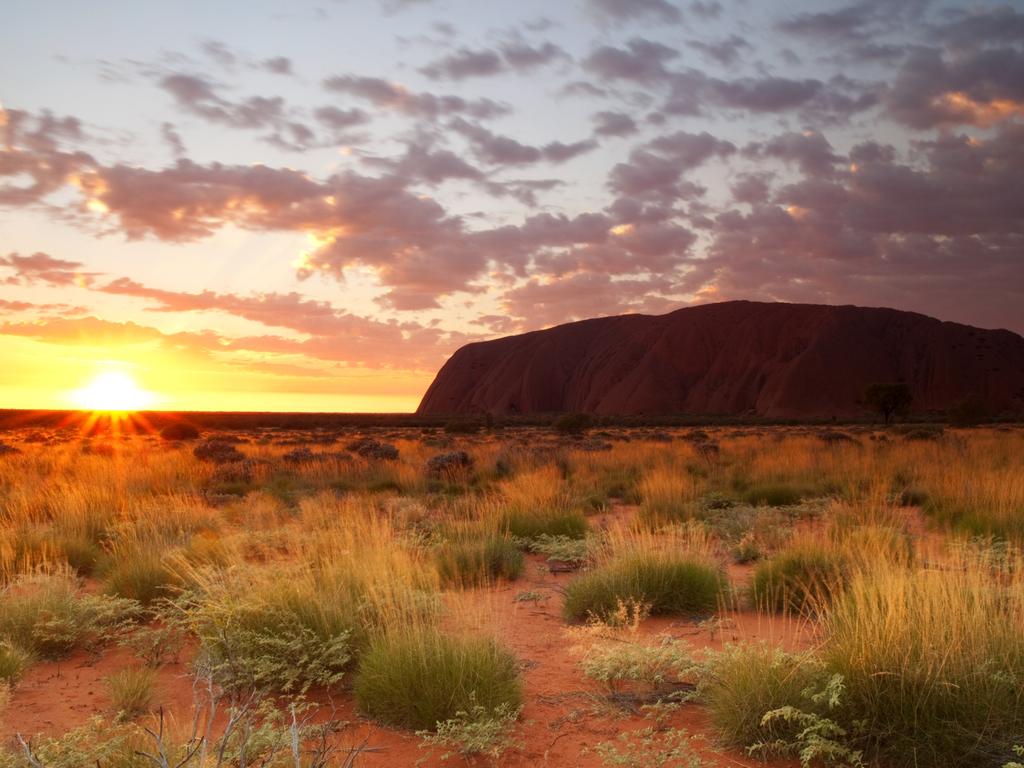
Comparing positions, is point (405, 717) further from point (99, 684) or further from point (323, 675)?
point (99, 684)

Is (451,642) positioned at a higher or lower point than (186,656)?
higher

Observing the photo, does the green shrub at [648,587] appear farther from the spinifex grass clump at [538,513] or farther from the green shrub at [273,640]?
the spinifex grass clump at [538,513]

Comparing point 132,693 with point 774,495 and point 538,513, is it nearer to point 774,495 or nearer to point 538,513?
point 538,513

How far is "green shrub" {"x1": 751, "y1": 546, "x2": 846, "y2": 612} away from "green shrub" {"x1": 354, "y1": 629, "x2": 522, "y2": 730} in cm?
288

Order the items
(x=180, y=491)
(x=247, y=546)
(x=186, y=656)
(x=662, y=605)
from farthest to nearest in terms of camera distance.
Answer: (x=180, y=491) < (x=247, y=546) < (x=662, y=605) < (x=186, y=656)

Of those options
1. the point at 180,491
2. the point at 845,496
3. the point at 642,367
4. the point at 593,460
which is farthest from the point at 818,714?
the point at 642,367

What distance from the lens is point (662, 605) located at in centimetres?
649

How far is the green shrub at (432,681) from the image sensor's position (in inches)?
168

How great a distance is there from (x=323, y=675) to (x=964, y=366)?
108m

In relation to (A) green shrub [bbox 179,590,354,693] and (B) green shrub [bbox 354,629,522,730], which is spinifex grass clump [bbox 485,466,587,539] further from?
(B) green shrub [bbox 354,629,522,730]

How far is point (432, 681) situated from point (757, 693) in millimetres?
1870

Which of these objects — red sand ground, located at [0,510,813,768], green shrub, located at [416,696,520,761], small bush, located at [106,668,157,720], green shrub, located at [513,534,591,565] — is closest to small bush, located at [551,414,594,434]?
green shrub, located at [513,534,591,565]

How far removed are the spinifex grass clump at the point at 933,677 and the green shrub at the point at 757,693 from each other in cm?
21

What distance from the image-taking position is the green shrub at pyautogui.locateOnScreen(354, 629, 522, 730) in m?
4.26
